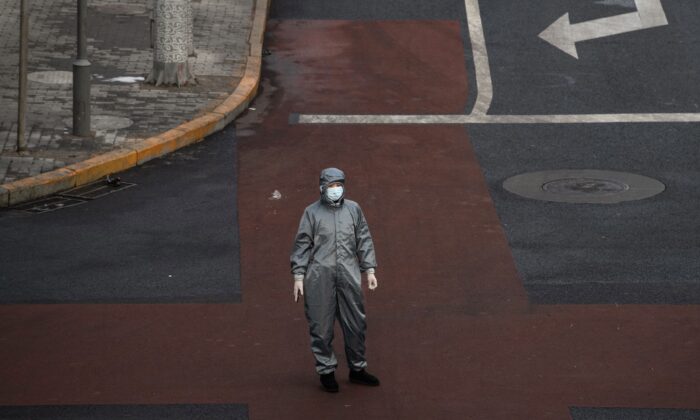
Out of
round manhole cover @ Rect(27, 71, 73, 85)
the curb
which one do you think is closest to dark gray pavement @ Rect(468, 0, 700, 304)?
the curb

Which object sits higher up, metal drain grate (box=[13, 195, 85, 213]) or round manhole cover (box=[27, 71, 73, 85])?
round manhole cover (box=[27, 71, 73, 85])

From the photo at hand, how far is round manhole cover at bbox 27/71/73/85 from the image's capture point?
20.3 metres

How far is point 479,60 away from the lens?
22266 millimetres

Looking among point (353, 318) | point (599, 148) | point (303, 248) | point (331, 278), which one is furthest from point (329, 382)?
point (599, 148)

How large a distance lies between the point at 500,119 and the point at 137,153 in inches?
206

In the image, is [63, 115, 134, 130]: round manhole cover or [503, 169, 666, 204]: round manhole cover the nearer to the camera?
[503, 169, 666, 204]: round manhole cover

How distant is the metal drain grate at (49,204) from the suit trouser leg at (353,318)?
5758mm

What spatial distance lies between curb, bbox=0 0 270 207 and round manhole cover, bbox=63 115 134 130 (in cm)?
72

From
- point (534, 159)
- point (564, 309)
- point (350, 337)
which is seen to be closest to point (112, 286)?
point (350, 337)

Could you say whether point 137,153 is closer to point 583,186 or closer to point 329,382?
point 583,186

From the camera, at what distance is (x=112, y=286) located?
12969 mm

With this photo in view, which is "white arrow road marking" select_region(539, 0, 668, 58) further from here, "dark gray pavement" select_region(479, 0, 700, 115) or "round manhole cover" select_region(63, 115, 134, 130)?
"round manhole cover" select_region(63, 115, 134, 130)

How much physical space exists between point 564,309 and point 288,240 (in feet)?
10.9

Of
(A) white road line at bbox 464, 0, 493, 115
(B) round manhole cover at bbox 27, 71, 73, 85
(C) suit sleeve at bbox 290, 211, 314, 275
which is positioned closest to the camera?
(C) suit sleeve at bbox 290, 211, 314, 275
